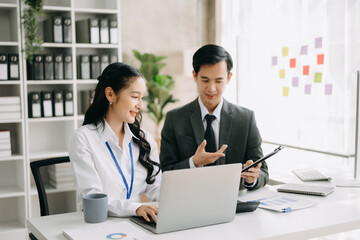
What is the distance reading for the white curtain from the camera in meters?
3.47

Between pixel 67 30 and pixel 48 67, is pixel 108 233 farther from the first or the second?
pixel 67 30

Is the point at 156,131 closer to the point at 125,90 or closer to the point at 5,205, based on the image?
the point at 5,205

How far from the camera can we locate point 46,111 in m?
3.87

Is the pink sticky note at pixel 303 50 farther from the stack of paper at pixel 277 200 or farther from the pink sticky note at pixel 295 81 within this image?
the stack of paper at pixel 277 200

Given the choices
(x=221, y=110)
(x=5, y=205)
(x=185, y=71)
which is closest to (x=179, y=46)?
(x=185, y=71)

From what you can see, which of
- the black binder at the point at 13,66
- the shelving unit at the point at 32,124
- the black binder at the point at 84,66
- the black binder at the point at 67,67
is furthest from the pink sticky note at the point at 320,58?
the black binder at the point at 13,66

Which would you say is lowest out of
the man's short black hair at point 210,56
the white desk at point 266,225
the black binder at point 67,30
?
the white desk at point 266,225

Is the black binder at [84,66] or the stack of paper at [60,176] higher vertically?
the black binder at [84,66]

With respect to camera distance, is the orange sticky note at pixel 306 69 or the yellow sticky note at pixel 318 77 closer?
the yellow sticky note at pixel 318 77

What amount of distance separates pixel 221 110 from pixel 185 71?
9.50ft

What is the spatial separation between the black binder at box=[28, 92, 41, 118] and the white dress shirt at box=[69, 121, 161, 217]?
1.95 meters

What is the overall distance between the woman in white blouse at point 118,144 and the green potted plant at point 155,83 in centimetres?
296

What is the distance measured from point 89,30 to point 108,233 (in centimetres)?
278

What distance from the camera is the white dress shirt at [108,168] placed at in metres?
1.84
